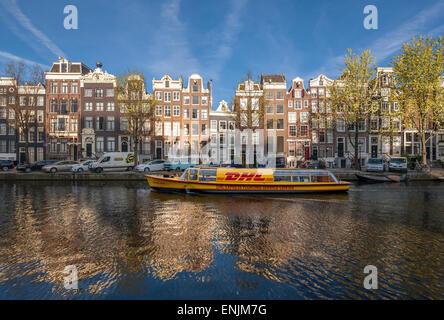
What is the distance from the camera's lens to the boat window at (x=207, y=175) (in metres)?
19.0

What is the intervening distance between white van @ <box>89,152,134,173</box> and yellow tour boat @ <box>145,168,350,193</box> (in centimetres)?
1968

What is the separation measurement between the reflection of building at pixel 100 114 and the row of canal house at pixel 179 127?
179 mm

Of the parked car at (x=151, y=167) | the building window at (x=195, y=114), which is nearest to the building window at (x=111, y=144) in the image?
the parked car at (x=151, y=167)

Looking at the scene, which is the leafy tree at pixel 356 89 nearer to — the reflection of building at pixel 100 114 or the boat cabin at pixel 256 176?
the boat cabin at pixel 256 176

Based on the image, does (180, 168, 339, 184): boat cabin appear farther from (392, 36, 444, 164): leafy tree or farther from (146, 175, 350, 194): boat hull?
(392, 36, 444, 164): leafy tree

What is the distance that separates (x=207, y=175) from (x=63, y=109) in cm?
4356

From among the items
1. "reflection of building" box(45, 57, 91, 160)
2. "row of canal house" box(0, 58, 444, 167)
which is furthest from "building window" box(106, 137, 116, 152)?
"reflection of building" box(45, 57, 91, 160)

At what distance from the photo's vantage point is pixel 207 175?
62.6 feet

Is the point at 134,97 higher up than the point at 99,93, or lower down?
lower down

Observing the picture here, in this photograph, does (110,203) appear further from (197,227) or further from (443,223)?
(443,223)

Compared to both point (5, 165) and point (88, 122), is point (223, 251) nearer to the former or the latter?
point (5, 165)

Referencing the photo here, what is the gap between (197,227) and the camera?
1034 centimetres

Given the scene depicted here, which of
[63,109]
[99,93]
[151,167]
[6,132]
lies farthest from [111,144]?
[6,132]
